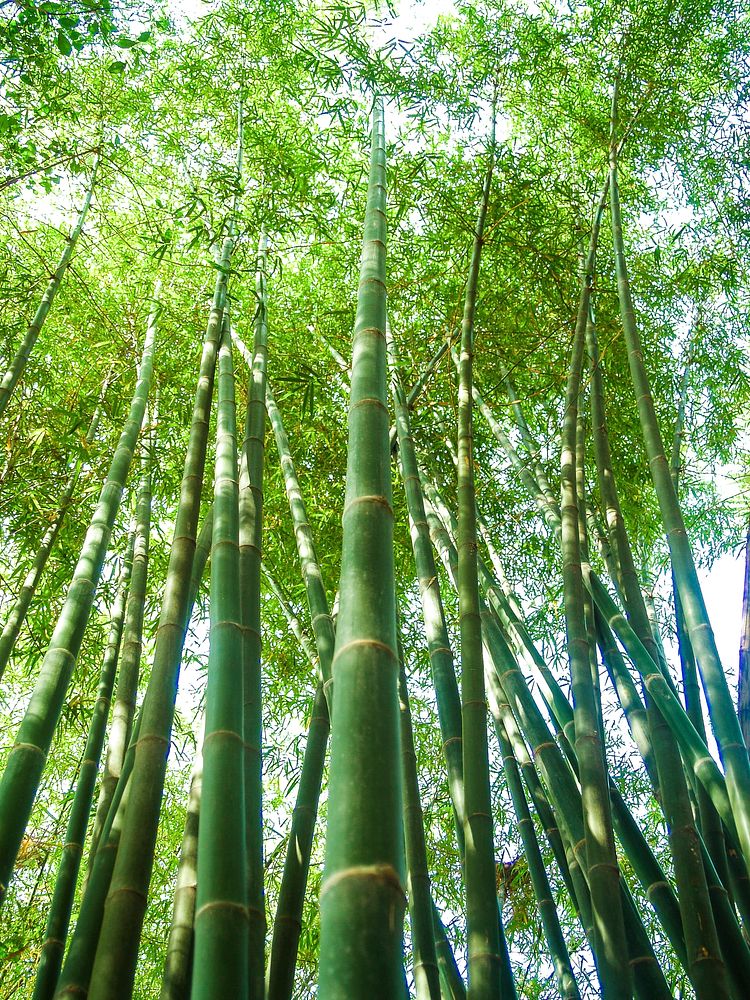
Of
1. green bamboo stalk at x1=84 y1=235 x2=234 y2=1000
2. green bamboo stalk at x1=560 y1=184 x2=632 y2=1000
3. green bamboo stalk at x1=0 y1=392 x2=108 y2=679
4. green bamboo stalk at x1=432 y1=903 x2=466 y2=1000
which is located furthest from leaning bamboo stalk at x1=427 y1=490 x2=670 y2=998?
green bamboo stalk at x1=0 y1=392 x2=108 y2=679

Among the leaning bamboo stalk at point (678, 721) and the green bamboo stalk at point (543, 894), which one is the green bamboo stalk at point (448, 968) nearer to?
the green bamboo stalk at point (543, 894)

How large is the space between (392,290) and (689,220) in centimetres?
198

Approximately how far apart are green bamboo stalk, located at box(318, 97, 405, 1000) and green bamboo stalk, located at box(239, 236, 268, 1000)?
2.10ft

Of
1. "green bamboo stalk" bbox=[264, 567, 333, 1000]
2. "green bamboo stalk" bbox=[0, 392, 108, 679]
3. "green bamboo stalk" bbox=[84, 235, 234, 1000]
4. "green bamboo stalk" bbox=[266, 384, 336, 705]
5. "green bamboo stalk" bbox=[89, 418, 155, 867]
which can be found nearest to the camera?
"green bamboo stalk" bbox=[84, 235, 234, 1000]

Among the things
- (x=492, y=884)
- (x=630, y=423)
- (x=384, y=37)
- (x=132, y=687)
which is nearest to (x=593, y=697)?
(x=492, y=884)

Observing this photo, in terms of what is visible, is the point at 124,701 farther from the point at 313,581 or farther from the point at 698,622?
the point at 698,622

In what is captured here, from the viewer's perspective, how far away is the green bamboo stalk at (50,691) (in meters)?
1.78

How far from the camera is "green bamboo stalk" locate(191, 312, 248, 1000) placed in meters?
1.41

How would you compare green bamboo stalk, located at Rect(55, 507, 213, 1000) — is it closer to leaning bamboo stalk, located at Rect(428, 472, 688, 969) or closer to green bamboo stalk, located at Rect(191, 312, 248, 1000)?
green bamboo stalk, located at Rect(191, 312, 248, 1000)

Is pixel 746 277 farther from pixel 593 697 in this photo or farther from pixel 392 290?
pixel 593 697

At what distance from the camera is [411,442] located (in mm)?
3520

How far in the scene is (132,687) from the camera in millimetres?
2666

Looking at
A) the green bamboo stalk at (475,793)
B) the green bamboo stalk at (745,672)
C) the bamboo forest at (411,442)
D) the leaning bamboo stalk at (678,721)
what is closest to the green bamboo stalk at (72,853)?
the bamboo forest at (411,442)

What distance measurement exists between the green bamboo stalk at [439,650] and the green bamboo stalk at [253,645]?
0.54 metres
